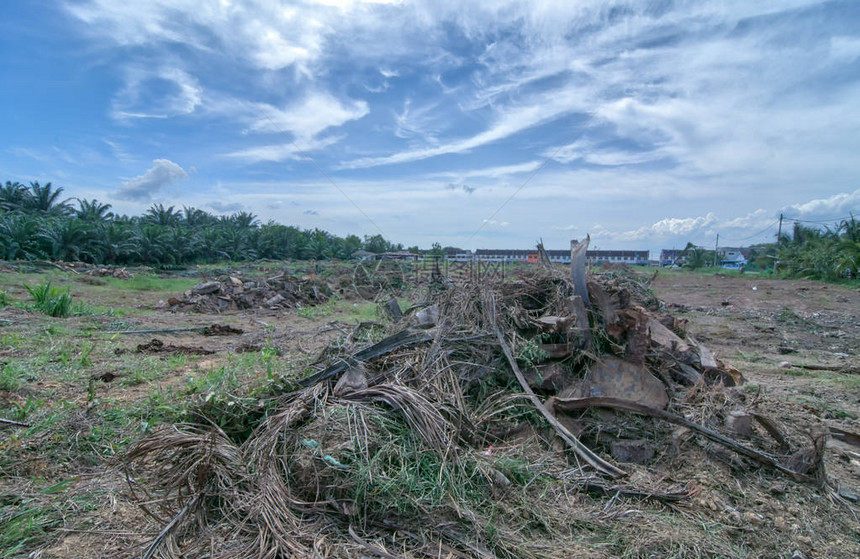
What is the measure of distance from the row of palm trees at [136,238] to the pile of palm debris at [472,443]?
2265cm

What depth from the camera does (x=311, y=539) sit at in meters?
2.11

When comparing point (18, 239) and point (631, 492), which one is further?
point (18, 239)

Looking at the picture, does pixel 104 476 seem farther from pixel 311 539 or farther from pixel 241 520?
pixel 311 539

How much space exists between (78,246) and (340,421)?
2527 centimetres

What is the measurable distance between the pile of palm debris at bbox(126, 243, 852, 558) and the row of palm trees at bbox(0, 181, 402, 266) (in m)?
22.6

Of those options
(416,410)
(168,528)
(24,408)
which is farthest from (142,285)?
(416,410)

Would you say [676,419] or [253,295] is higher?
[676,419]

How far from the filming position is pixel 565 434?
2906 mm

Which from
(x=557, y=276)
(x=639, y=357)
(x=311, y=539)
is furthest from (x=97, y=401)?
(x=639, y=357)

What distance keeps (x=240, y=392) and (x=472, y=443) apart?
1701mm

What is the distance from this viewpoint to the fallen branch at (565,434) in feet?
8.89

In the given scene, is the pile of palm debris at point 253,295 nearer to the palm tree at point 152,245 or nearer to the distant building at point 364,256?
the distant building at point 364,256

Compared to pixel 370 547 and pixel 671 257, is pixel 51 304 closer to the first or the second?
pixel 370 547

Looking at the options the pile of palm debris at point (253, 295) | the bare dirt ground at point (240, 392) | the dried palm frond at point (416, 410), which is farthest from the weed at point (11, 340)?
the pile of palm debris at point (253, 295)
